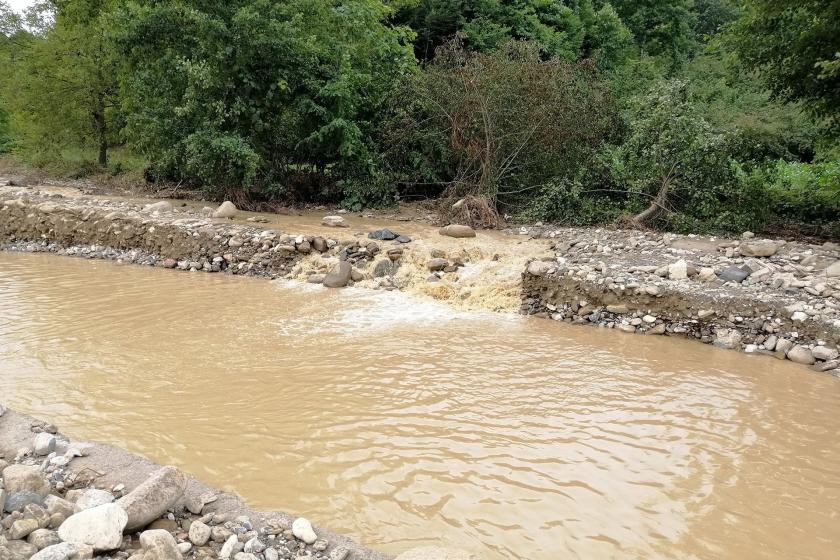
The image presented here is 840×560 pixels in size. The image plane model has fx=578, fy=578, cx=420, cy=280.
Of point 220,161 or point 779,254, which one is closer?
point 779,254

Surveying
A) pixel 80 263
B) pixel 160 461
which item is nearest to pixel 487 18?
pixel 80 263

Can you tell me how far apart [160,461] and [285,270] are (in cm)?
668

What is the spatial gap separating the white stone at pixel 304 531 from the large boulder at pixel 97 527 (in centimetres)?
92

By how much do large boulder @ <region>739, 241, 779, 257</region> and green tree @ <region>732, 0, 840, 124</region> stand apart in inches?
106

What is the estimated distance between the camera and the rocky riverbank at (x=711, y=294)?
7270mm

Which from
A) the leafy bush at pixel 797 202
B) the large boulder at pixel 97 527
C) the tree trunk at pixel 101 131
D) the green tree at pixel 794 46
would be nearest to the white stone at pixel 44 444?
the large boulder at pixel 97 527

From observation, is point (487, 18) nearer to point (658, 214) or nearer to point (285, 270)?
point (658, 214)

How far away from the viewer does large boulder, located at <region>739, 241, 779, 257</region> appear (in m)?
9.39

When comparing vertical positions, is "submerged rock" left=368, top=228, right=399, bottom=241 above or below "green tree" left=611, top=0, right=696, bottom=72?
below

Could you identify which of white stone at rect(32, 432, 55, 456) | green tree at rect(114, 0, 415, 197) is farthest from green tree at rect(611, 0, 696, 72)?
white stone at rect(32, 432, 55, 456)

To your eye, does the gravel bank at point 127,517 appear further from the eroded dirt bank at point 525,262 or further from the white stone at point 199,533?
the eroded dirt bank at point 525,262

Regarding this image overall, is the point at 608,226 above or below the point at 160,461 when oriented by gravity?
above

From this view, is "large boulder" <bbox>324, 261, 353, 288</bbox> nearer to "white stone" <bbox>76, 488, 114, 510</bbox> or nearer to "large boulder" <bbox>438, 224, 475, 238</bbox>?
"large boulder" <bbox>438, 224, 475, 238</bbox>

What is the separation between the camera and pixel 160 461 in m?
4.41
